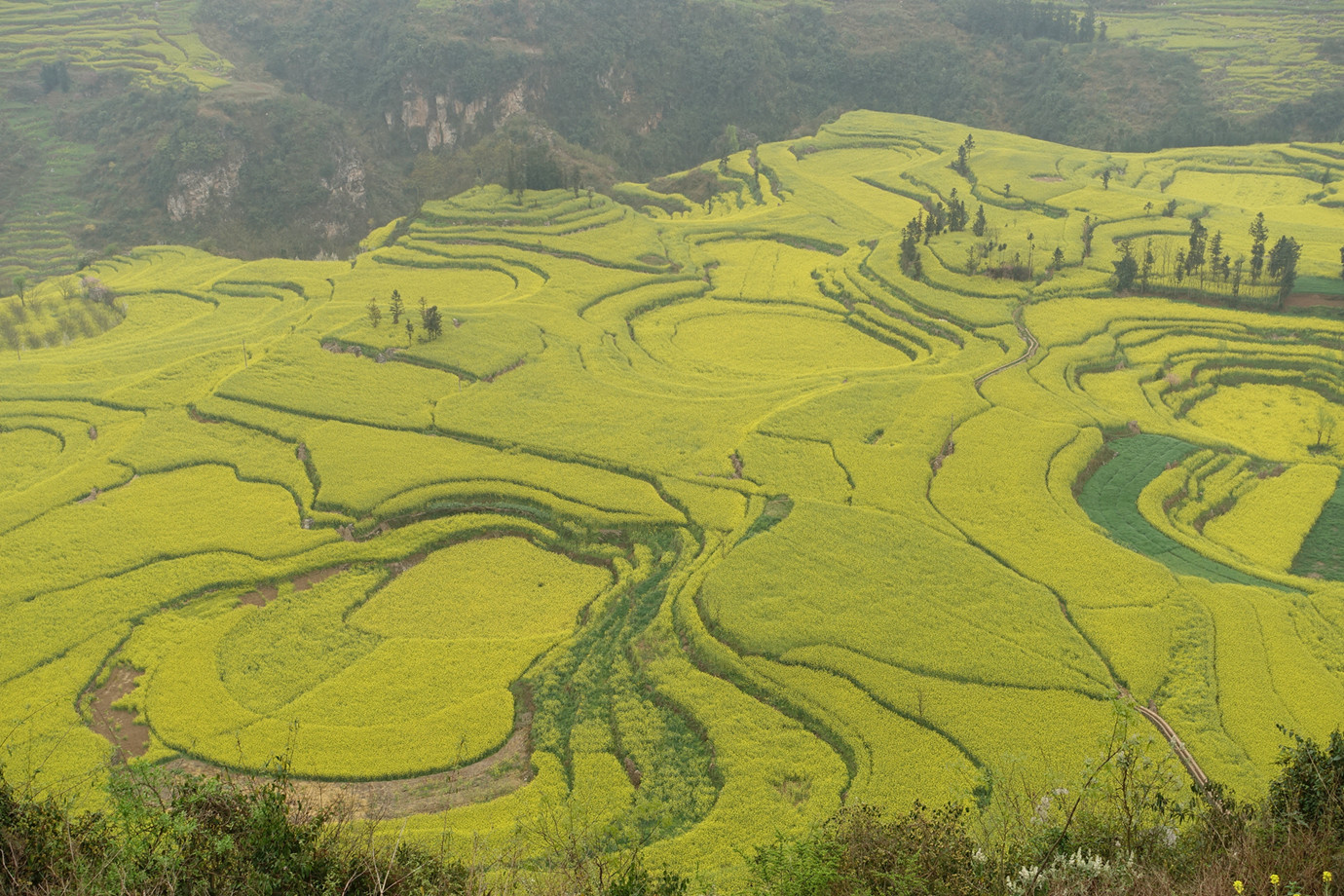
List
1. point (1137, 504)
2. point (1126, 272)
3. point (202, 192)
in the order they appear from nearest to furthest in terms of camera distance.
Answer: point (1137, 504), point (1126, 272), point (202, 192)

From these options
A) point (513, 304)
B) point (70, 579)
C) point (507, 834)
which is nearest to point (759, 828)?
point (507, 834)

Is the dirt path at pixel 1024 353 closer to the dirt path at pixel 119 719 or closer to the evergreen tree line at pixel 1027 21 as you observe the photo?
the dirt path at pixel 119 719

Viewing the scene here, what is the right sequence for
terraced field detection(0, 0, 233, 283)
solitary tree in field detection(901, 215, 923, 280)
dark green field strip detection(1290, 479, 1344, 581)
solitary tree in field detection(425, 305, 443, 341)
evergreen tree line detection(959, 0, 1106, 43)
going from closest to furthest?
dark green field strip detection(1290, 479, 1344, 581) < solitary tree in field detection(425, 305, 443, 341) < solitary tree in field detection(901, 215, 923, 280) < terraced field detection(0, 0, 233, 283) < evergreen tree line detection(959, 0, 1106, 43)

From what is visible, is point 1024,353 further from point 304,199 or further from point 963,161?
point 304,199

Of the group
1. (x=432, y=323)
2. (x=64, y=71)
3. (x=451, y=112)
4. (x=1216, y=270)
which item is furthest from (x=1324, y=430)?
(x=64, y=71)

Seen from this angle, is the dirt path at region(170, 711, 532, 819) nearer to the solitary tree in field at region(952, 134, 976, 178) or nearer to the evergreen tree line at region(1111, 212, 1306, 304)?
the evergreen tree line at region(1111, 212, 1306, 304)

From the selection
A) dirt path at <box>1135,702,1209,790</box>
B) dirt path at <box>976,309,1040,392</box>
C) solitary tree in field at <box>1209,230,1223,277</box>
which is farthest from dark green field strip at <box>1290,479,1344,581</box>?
solitary tree in field at <box>1209,230,1223,277</box>
